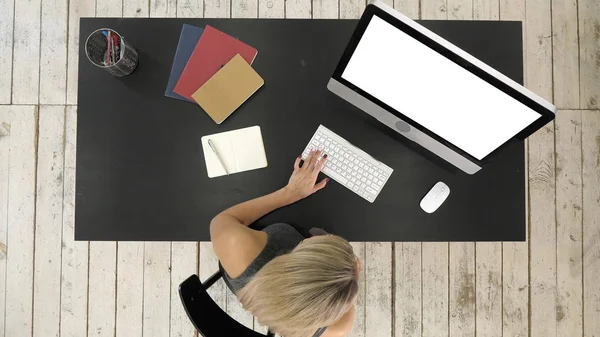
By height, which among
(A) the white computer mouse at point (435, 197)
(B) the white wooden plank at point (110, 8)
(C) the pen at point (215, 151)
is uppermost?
(B) the white wooden plank at point (110, 8)

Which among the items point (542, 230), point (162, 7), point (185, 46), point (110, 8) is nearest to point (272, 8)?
point (162, 7)

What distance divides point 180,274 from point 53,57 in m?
1.24

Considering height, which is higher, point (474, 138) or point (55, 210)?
point (474, 138)

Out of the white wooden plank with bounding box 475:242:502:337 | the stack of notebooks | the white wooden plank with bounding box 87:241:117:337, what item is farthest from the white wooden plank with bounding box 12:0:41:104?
the white wooden plank with bounding box 475:242:502:337

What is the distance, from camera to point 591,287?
6.54 ft

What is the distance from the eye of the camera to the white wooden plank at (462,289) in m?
1.96

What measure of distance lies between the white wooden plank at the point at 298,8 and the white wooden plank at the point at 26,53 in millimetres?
1234

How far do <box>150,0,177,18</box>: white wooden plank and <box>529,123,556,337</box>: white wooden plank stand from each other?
1.87 m

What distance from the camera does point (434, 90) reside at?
0.94 m

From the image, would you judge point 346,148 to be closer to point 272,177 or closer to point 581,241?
point 272,177

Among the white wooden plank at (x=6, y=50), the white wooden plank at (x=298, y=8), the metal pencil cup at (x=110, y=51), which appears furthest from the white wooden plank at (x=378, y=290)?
the white wooden plank at (x=6, y=50)

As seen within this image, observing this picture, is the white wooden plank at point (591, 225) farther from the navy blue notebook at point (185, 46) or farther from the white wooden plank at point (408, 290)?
the navy blue notebook at point (185, 46)

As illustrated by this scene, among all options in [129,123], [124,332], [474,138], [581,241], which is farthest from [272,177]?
[581,241]

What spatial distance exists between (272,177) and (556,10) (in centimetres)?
178
